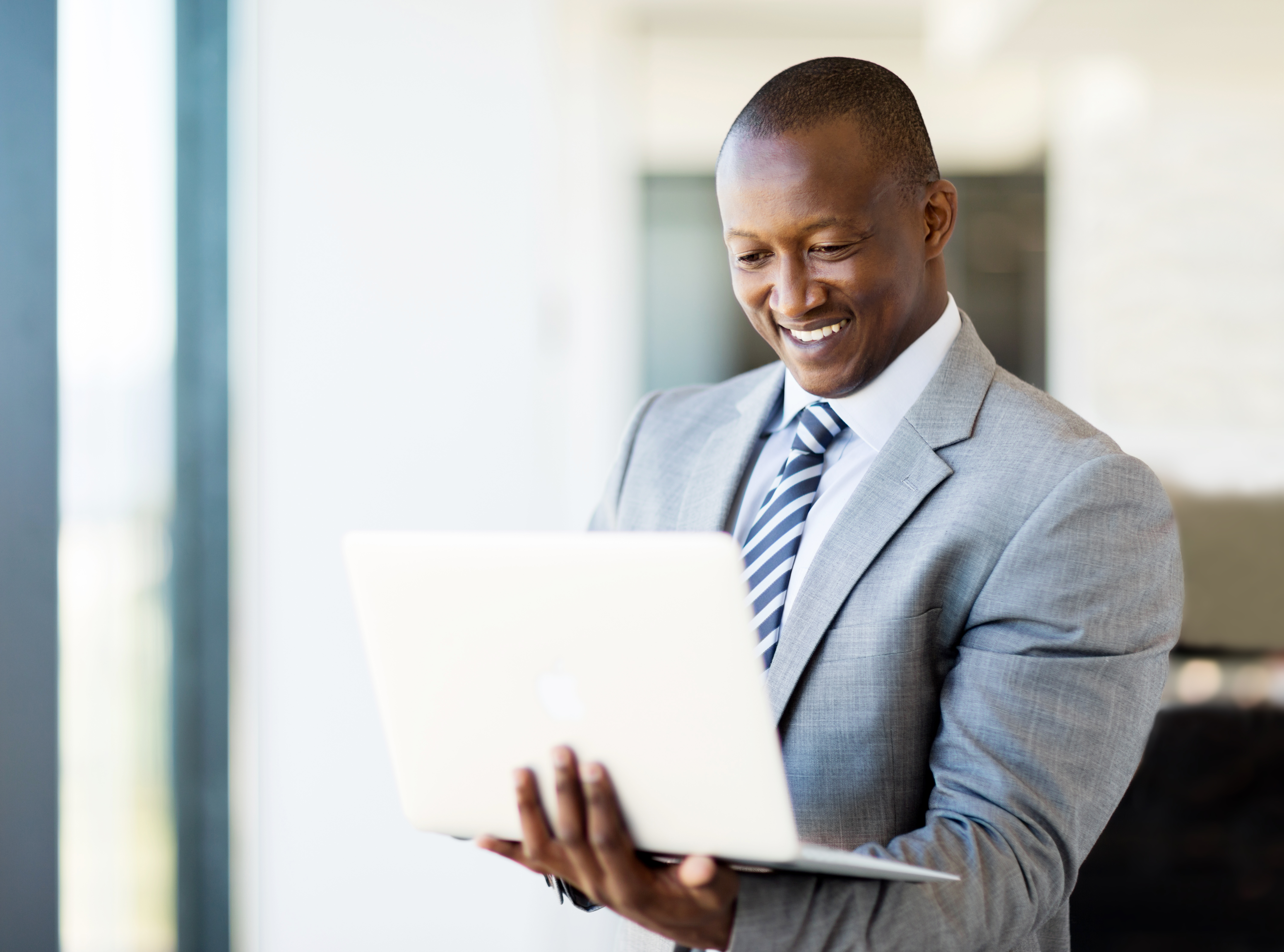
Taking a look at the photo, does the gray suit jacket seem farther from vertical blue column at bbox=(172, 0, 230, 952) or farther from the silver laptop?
vertical blue column at bbox=(172, 0, 230, 952)

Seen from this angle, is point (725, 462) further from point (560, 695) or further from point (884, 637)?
point (560, 695)

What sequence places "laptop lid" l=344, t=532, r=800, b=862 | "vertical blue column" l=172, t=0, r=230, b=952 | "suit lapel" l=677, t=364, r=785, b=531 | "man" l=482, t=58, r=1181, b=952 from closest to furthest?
"laptop lid" l=344, t=532, r=800, b=862 < "man" l=482, t=58, r=1181, b=952 < "suit lapel" l=677, t=364, r=785, b=531 < "vertical blue column" l=172, t=0, r=230, b=952

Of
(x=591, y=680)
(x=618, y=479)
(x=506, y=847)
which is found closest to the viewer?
(x=591, y=680)

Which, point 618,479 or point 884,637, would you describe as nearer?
point 884,637

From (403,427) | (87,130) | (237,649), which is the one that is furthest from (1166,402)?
(87,130)

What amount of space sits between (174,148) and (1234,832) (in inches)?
101

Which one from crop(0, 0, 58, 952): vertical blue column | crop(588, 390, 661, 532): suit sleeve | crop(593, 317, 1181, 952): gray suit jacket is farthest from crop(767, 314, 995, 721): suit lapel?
crop(0, 0, 58, 952): vertical blue column

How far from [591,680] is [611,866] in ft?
0.49

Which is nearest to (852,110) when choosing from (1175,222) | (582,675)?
(582,675)

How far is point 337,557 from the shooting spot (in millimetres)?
2400

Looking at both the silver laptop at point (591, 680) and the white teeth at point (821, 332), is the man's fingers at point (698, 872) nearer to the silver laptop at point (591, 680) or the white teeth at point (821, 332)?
the silver laptop at point (591, 680)

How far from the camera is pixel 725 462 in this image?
4.18 ft

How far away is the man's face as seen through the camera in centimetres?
106

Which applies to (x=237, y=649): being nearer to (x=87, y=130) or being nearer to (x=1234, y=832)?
(x=87, y=130)
